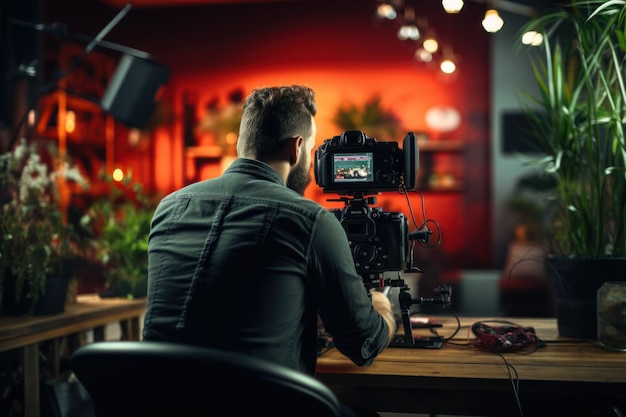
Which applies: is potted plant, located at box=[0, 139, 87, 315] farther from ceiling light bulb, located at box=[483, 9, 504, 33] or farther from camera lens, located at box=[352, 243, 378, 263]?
ceiling light bulb, located at box=[483, 9, 504, 33]

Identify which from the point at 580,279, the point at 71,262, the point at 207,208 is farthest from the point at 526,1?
the point at 207,208

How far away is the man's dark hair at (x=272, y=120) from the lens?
1489 millimetres

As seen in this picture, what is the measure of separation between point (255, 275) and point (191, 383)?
388 millimetres

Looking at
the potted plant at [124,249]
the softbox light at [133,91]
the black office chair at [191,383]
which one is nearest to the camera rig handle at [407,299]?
the black office chair at [191,383]

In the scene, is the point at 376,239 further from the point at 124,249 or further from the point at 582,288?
the point at 124,249

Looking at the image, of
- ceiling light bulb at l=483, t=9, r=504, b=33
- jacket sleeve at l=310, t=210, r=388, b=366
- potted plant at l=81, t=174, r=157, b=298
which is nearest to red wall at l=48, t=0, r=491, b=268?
ceiling light bulb at l=483, t=9, r=504, b=33

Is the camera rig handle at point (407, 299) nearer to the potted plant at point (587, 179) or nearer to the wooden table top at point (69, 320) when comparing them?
the potted plant at point (587, 179)

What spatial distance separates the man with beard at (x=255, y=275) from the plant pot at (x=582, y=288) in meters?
0.73

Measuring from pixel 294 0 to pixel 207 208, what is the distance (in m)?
6.11

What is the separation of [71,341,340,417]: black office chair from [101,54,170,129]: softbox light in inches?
104

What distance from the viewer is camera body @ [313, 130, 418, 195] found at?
1.70 metres

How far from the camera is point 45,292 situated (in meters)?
2.27

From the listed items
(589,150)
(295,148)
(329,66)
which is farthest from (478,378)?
(329,66)

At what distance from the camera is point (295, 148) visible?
4.98 ft
